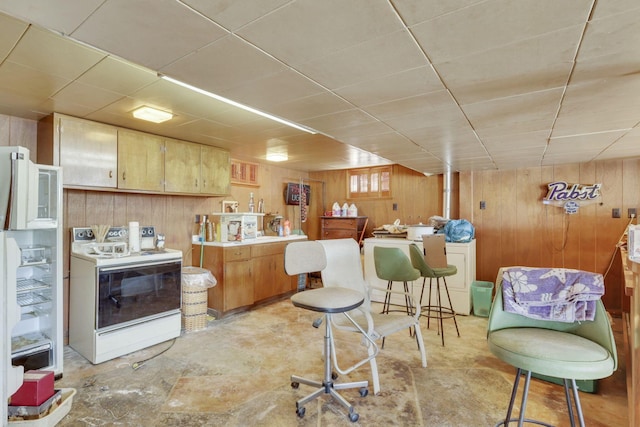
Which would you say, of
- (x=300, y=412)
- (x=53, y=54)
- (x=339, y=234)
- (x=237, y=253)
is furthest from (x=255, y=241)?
(x=53, y=54)

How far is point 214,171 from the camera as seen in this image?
4.14 meters

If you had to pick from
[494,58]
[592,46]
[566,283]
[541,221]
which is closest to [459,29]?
[494,58]

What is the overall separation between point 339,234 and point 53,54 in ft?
15.1

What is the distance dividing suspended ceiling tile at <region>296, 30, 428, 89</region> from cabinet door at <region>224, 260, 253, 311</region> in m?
2.86

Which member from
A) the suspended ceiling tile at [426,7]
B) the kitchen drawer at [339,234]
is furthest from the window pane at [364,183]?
the suspended ceiling tile at [426,7]

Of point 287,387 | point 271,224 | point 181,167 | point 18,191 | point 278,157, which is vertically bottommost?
point 287,387

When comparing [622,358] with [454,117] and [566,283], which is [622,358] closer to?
[566,283]

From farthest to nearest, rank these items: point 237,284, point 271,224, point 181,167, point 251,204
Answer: point 271,224 < point 251,204 < point 237,284 < point 181,167

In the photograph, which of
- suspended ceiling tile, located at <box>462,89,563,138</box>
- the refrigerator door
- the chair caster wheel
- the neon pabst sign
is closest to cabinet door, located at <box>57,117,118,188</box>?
the refrigerator door

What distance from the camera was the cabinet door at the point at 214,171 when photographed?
401 centimetres

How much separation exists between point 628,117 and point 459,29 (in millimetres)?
2073

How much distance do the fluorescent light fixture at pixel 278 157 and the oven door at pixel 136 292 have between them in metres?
2.04

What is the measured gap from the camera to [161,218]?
156 inches

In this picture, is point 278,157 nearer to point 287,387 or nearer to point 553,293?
point 287,387
